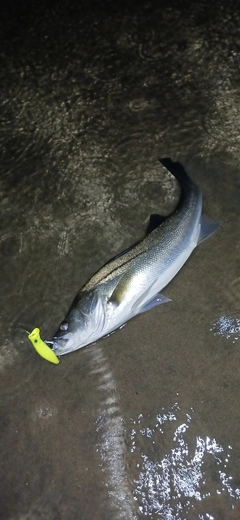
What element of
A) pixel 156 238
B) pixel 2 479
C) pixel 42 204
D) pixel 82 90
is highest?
pixel 82 90

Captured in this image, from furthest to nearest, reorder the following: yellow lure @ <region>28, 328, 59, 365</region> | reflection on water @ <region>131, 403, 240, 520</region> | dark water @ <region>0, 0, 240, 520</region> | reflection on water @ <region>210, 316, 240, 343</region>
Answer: reflection on water @ <region>210, 316, 240, 343</region>
yellow lure @ <region>28, 328, 59, 365</region>
dark water @ <region>0, 0, 240, 520</region>
reflection on water @ <region>131, 403, 240, 520</region>

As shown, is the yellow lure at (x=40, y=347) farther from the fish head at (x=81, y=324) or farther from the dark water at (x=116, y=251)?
the dark water at (x=116, y=251)

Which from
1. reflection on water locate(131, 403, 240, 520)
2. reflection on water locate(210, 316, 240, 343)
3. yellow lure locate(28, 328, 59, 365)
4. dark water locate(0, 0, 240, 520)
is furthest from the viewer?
reflection on water locate(210, 316, 240, 343)

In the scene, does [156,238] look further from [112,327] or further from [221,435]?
[221,435]

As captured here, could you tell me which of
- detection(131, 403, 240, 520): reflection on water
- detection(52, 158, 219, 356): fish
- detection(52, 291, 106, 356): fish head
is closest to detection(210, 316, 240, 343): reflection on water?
A: detection(52, 158, 219, 356): fish

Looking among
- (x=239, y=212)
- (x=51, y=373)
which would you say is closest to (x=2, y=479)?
(x=51, y=373)

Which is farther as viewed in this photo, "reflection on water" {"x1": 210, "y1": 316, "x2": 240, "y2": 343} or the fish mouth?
"reflection on water" {"x1": 210, "y1": 316, "x2": 240, "y2": 343}

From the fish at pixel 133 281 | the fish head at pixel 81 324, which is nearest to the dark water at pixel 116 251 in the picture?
the fish at pixel 133 281

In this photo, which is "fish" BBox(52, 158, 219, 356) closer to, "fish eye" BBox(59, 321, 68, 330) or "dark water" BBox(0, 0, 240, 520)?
"fish eye" BBox(59, 321, 68, 330)

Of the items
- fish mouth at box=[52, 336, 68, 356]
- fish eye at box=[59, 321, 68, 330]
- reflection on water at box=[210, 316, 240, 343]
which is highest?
fish eye at box=[59, 321, 68, 330]
